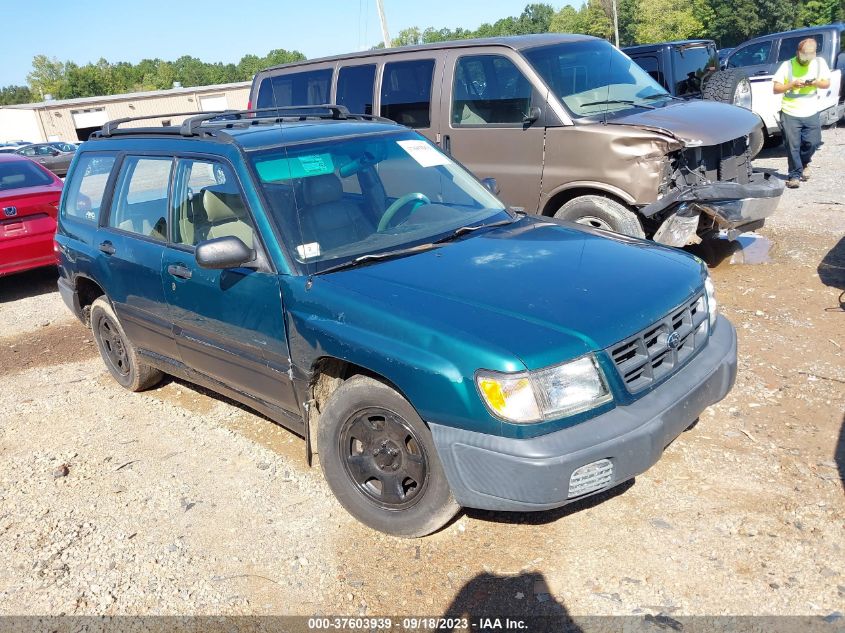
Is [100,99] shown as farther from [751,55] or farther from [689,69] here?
[689,69]

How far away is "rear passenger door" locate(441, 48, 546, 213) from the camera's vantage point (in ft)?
20.4

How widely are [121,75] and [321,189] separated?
A: 105 metres

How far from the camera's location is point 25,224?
780cm

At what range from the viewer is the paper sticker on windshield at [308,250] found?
3432 millimetres

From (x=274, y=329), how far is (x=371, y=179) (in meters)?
1.07

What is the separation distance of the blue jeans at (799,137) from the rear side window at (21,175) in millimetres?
9350

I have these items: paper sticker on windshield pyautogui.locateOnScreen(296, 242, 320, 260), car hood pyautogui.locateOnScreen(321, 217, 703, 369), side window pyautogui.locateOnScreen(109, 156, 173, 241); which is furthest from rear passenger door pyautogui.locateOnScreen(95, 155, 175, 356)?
car hood pyautogui.locateOnScreen(321, 217, 703, 369)

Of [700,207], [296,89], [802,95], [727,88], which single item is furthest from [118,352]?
[802,95]

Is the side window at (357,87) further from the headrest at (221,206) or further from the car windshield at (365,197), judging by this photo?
the headrest at (221,206)

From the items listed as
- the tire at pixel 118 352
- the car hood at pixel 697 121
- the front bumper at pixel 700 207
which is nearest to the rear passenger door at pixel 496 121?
the car hood at pixel 697 121

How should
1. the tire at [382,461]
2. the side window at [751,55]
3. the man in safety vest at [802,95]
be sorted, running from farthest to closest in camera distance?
the side window at [751,55] < the man in safety vest at [802,95] < the tire at [382,461]

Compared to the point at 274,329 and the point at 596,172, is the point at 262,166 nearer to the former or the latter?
the point at 274,329

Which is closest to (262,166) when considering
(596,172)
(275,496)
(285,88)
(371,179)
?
(371,179)

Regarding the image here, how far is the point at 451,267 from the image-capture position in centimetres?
333
